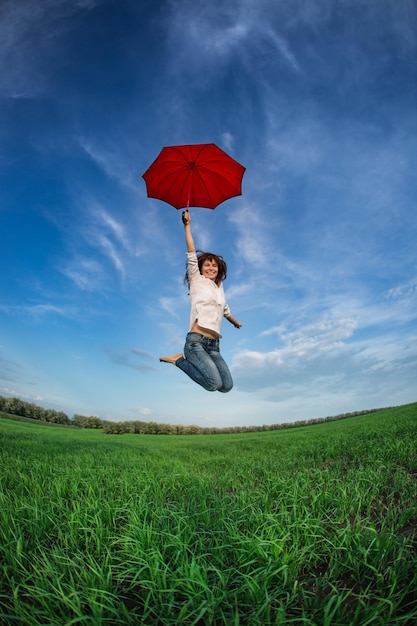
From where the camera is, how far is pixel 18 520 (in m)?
3.38

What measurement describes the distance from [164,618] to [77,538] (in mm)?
1441

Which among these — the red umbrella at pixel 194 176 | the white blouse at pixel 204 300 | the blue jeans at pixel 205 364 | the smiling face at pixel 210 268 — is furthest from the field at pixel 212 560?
the red umbrella at pixel 194 176

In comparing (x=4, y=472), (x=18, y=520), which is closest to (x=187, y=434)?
(x=4, y=472)

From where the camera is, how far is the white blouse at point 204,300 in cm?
576

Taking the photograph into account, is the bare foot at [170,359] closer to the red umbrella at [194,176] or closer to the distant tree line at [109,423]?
the red umbrella at [194,176]

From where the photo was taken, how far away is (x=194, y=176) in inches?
247

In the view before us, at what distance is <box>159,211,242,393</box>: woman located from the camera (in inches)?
218

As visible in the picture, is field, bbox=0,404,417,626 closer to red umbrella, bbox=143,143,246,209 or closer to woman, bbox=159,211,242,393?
woman, bbox=159,211,242,393

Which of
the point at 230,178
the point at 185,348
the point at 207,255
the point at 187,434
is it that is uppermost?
the point at 230,178

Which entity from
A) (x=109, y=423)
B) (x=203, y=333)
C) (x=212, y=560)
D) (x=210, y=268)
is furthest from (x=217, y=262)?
(x=109, y=423)

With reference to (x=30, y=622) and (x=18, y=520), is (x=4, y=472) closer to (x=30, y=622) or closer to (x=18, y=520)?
(x=18, y=520)

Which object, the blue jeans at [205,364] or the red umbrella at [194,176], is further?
the red umbrella at [194,176]

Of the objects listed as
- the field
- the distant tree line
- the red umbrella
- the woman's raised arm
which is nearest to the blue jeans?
the field

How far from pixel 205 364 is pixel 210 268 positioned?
1.99m
